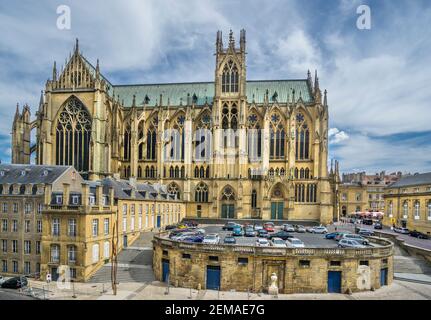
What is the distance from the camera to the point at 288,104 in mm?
62219

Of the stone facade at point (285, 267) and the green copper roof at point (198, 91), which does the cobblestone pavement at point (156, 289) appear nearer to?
the stone facade at point (285, 267)

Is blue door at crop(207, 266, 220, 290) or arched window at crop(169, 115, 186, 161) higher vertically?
arched window at crop(169, 115, 186, 161)

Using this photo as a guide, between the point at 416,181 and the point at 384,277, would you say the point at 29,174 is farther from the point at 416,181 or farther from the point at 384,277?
the point at 416,181

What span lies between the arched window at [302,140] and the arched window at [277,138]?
10.0ft

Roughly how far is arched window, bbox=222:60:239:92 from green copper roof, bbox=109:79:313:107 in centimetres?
548

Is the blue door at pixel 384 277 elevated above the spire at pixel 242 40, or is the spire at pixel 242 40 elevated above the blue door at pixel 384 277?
the spire at pixel 242 40

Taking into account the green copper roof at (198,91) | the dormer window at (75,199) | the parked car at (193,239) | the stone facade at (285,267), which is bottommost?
the stone facade at (285,267)

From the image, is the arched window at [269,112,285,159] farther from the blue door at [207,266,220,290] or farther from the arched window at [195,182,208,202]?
the blue door at [207,266,220,290]

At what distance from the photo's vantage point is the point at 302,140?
62156mm

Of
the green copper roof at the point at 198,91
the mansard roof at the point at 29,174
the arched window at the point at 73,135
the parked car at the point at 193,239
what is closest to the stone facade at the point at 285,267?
the parked car at the point at 193,239

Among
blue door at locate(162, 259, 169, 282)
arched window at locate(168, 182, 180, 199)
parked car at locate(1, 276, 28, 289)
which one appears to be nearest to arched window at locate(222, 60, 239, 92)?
arched window at locate(168, 182, 180, 199)

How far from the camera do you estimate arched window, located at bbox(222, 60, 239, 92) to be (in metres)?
62.4

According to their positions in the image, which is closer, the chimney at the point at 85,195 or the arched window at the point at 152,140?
the chimney at the point at 85,195

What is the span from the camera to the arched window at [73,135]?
59.1 meters
